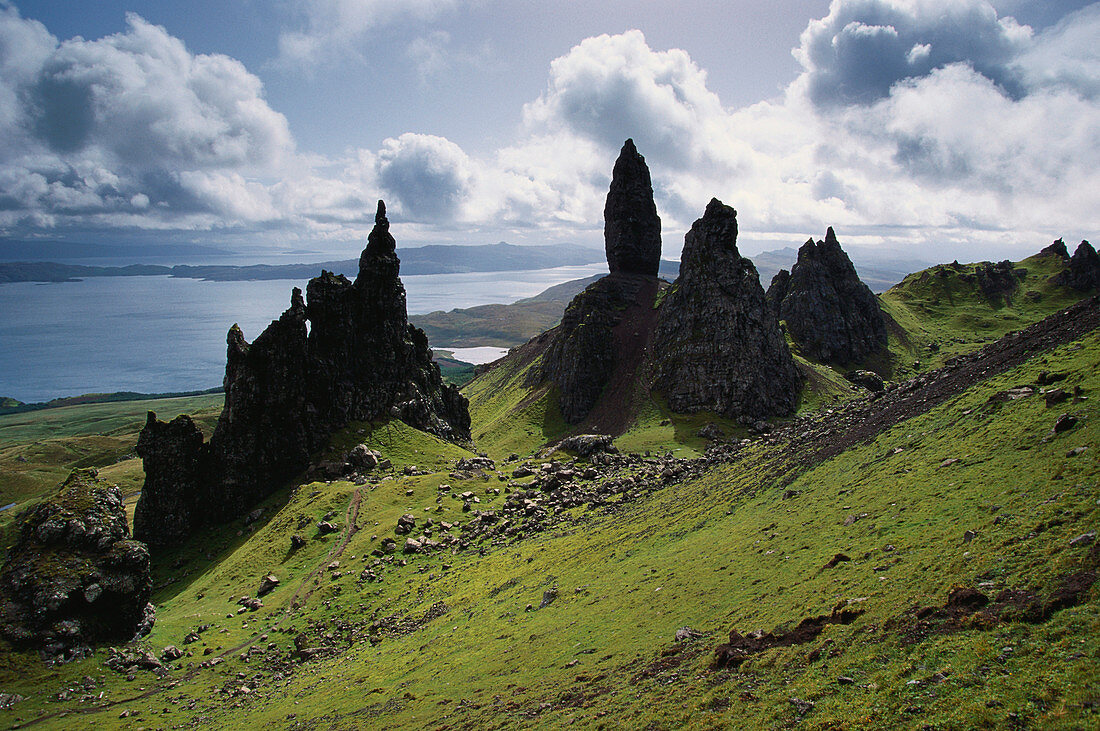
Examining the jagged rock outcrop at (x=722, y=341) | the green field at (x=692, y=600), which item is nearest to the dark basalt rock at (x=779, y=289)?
the jagged rock outcrop at (x=722, y=341)

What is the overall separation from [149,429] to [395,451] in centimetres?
3372

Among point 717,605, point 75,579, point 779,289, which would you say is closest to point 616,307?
point 779,289

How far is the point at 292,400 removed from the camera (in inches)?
3164

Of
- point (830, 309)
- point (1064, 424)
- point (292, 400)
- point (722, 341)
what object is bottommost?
point (292, 400)

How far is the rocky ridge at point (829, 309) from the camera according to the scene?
15100 cm

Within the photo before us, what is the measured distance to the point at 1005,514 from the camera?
21922mm

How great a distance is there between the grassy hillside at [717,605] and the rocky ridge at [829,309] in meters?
104

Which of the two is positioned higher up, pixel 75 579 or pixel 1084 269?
pixel 1084 269

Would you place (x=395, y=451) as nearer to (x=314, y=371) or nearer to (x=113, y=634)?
(x=314, y=371)

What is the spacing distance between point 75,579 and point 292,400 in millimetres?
38222

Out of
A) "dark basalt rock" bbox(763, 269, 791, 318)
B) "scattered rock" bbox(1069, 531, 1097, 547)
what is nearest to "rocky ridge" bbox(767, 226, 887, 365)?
"dark basalt rock" bbox(763, 269, 791, 318)

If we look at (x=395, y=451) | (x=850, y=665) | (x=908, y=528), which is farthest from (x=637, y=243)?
(x=850, y=665)

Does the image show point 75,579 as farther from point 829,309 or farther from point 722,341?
point 829,309

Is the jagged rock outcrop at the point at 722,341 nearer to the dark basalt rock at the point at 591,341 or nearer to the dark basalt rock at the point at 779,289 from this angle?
the dark basalt rock at the point at 591,341
